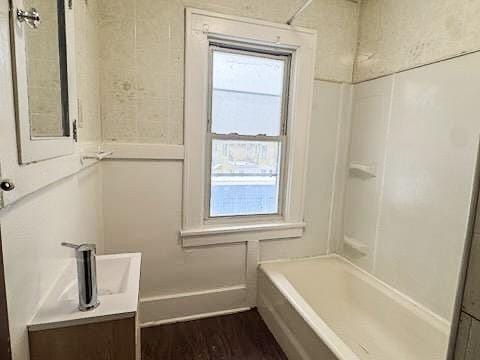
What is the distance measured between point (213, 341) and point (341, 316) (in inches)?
37.0

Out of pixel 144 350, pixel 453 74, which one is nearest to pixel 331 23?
pixel 453 74

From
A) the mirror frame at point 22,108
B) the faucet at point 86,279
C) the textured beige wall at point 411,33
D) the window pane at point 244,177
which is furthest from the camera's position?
the window pane at point 244,177

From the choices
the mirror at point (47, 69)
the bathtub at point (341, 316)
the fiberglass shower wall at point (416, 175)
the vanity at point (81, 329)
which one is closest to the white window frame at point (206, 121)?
the bathtub at point (341, 316)

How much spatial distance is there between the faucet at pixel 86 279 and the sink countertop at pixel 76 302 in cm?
2

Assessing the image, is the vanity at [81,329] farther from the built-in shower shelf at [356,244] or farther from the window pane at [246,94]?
the built-in shower shelf at [356,244]

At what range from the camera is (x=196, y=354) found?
5.65ft

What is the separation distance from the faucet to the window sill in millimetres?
1069

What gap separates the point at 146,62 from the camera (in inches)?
69.1

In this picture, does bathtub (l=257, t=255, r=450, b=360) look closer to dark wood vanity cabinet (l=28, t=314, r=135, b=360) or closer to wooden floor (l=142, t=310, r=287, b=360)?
wooden floor (l=142, t=310, r=287, b=360)

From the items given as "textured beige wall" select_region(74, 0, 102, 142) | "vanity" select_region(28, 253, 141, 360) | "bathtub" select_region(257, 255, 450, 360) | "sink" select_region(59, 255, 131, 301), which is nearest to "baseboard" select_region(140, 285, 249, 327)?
"bathtub" select_region(257, 255, 450, 360)

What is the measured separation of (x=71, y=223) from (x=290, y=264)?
164 cm

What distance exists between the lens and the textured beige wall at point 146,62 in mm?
1686

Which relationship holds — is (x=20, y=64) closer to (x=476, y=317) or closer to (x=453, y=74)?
(x=476, y=317)

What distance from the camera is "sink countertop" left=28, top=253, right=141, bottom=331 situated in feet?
2.64
